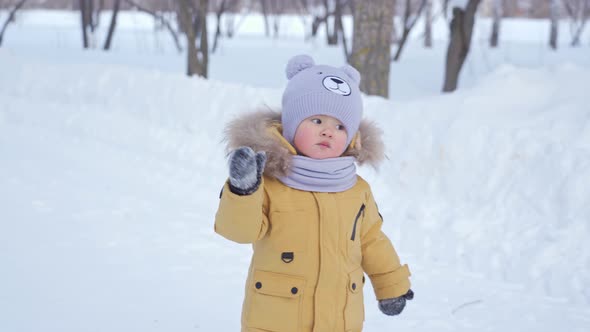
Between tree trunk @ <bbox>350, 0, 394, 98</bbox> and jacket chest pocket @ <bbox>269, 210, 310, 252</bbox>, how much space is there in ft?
17.3

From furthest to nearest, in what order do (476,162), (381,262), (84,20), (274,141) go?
(84,20) → (476,162) → (381,262) → (274,141)

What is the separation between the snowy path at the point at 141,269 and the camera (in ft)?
11.4

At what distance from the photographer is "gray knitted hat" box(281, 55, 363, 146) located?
208cm

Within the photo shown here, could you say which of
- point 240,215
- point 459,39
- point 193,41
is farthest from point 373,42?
point 240,215

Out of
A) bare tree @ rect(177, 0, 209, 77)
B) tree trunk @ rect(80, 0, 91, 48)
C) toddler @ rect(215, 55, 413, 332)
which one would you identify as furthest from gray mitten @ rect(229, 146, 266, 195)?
tree trunk @ rect(80, 0, 91, 48)

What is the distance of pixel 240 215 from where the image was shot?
190cm

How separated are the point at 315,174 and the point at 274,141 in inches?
6.0

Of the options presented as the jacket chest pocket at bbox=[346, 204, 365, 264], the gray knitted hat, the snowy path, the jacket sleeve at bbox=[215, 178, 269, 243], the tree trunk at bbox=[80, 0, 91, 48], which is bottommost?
the tree trunk at bbox=[80, 0, 91, 48]

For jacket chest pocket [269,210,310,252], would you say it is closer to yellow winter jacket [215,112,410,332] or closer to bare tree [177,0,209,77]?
yellow winter jacket [215,112,410,332]

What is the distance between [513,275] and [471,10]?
5372 millimetres

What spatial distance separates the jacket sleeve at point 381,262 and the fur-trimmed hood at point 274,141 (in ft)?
0.47

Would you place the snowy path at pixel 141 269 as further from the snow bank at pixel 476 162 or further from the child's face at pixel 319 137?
the child's face at pixel 319 137

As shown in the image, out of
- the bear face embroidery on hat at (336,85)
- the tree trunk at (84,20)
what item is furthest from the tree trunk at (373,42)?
the tree trunk at (84,20)

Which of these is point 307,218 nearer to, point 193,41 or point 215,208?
point 215,208
